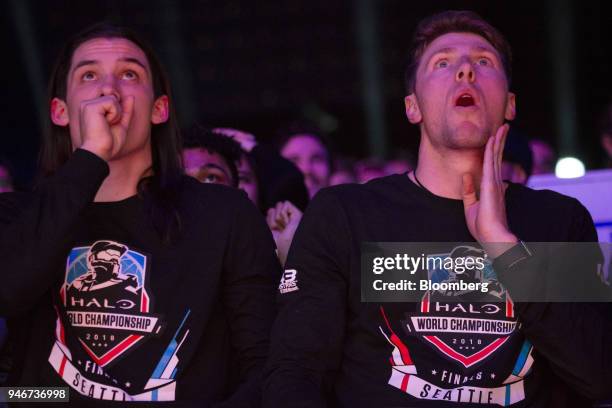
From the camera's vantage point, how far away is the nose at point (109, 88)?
7.29 ft

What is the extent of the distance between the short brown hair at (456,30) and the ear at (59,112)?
99 cm

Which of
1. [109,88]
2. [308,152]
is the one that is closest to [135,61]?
[109,88]

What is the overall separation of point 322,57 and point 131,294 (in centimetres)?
830

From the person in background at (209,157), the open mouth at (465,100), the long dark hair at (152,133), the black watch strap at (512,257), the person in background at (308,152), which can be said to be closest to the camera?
the black watch strap at (512,257)

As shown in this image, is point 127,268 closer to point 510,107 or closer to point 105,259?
point 105,259

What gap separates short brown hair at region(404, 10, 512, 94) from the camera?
7.63 ft

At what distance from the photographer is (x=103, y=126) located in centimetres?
212

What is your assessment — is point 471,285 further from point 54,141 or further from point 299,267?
point 54,141

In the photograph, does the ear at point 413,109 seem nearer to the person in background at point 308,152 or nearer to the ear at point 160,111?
the ear at point 160,111

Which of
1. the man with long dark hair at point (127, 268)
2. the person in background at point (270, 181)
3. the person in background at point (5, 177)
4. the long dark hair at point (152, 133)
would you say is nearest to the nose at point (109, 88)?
the man with long dark hair at point (127, 268)

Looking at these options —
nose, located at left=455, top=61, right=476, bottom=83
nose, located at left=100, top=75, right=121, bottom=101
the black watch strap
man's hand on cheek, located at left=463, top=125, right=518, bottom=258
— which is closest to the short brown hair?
nose, located at left=455, top=61, right=476, bottom=83

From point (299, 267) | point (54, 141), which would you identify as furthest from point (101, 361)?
point (54, 141)

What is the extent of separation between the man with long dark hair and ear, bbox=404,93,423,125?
1.69 ft

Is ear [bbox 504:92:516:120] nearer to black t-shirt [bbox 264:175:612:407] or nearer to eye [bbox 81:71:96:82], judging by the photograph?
black t-shirt [bbox 264:175:612:407]
